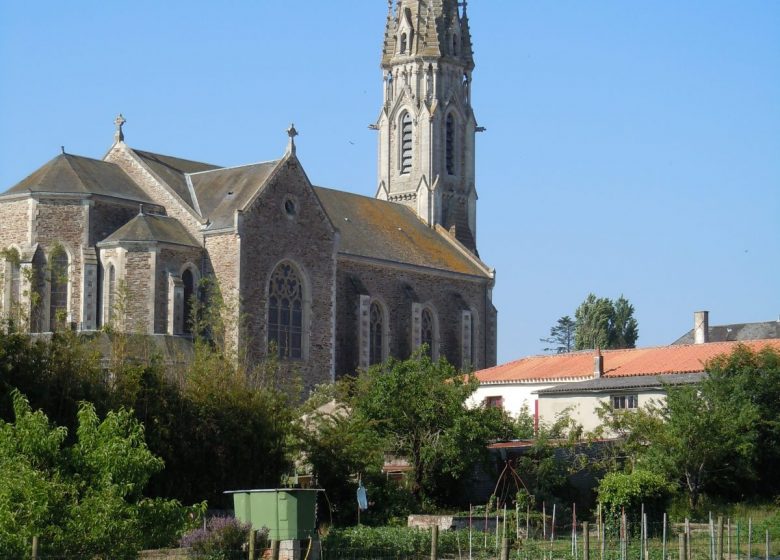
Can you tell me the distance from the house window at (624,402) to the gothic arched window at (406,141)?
99.0 feet

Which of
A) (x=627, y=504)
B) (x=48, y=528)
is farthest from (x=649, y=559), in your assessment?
(x=48, y=528)

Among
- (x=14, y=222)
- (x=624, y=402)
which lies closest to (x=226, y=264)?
(x=14, y=222)

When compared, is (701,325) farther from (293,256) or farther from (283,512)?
(283,512)

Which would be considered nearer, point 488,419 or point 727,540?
point 727,540

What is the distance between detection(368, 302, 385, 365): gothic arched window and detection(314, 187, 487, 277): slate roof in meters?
2.26

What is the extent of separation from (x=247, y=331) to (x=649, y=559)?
24.8 m

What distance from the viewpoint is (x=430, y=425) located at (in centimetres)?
4166

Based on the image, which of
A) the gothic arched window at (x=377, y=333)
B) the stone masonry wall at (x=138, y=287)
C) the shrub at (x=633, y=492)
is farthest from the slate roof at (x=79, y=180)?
the shrub at (x=633, y=492)

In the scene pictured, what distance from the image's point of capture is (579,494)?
1673 inches

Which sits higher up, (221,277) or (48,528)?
(221,277)

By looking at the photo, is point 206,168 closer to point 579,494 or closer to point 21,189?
point 21,189

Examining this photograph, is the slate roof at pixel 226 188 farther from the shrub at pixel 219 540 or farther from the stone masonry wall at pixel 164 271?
the shrub at pixel 219 540

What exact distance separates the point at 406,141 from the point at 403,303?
14046 mm

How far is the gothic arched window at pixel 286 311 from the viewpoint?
55.0 metres
